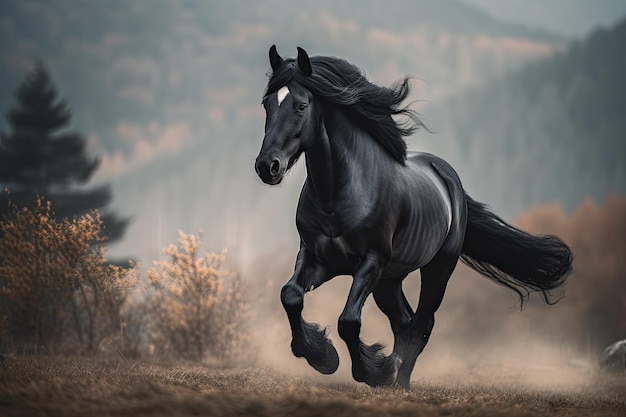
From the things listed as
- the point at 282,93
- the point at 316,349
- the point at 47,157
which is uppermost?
the point at 47,157

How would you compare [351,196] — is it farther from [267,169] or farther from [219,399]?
[219,399]

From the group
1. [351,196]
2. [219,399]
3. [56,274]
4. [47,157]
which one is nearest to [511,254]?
[351,196]

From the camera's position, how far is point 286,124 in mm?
6422

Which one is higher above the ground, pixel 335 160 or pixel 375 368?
pixel 335 160

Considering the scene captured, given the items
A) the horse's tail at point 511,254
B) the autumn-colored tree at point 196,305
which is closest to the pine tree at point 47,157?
the autumn-colored tree at point 196,305

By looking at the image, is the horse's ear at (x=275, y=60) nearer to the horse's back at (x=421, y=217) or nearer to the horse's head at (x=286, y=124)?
the horse's head at (x=286, y=124)

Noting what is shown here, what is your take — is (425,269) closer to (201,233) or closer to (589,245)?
(201,233)

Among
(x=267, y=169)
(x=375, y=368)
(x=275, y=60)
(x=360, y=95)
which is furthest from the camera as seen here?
(x=375, y=368)

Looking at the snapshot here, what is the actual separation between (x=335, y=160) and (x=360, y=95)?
671mm

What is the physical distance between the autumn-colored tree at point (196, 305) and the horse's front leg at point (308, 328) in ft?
16.5

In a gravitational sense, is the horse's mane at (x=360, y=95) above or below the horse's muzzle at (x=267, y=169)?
above

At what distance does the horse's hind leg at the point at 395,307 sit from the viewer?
27.2 feet

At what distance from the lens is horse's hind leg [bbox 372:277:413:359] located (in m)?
8.30

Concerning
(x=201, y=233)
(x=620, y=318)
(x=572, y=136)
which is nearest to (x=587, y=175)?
(x=572, y=136)
